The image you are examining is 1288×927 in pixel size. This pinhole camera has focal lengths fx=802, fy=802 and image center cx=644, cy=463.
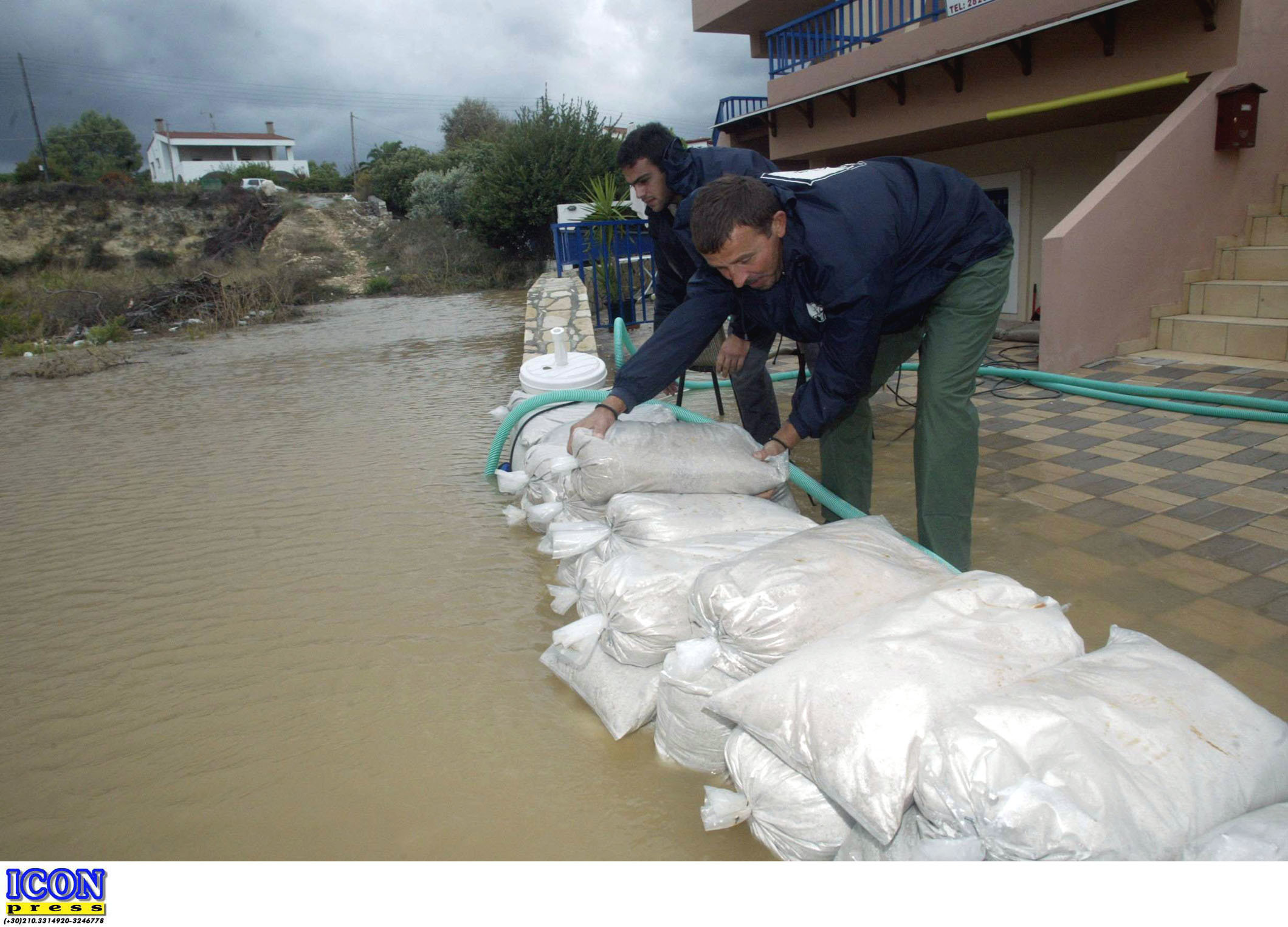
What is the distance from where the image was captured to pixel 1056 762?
1.11 meters

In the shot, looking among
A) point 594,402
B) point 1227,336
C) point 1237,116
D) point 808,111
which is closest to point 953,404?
point 594,402

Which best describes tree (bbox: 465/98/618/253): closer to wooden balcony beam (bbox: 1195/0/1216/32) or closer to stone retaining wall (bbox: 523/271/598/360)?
stone retaining wall (bbox: 523/271/598/360)

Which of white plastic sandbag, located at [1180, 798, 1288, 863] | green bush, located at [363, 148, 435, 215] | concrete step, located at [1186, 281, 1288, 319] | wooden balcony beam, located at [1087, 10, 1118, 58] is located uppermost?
green bush, located at [363, 148, 435, 215]

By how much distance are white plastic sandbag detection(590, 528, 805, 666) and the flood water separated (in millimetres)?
222

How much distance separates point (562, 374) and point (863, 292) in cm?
211

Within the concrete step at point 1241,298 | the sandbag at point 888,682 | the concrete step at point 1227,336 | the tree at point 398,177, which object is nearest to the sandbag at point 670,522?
the sandbag at point 888,682

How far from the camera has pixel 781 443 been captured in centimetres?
231

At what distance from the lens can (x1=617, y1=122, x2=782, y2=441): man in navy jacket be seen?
299 centimetres

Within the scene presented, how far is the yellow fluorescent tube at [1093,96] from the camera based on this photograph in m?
5.62

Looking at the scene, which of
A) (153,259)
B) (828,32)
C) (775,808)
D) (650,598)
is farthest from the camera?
(153,259)

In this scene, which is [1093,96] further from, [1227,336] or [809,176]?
[809,176]

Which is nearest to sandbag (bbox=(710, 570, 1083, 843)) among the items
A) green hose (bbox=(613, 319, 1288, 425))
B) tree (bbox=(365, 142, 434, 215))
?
green hose (bbox=(613, 319, 1288, 425))
